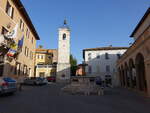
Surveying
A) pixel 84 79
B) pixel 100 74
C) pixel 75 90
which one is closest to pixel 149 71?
pixel 75 90

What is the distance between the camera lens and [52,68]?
39062 mm

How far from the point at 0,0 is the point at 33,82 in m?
12.6

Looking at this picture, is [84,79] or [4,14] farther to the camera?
[84,79]

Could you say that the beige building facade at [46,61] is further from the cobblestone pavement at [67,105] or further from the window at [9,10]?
the cobblestone pavement at [67,105]

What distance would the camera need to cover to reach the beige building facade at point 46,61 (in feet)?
127

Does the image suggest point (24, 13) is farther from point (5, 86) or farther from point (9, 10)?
point (5, 86)

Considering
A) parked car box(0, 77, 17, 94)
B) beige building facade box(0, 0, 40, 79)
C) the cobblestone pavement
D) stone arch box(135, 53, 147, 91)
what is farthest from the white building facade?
parked car box(0, 77, 17, 94)

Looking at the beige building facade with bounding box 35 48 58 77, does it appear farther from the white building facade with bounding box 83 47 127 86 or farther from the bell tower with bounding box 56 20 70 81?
the white building facade with bounding box 83 47 127 86

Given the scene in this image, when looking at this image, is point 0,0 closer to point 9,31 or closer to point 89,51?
point 9,31

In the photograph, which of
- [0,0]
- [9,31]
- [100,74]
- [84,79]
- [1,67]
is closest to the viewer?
[0,0]

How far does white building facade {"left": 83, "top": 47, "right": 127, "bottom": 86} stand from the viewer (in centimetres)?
3828

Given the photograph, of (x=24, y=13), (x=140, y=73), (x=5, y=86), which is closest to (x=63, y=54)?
(x=24, y=13)

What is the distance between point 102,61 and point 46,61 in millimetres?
20477

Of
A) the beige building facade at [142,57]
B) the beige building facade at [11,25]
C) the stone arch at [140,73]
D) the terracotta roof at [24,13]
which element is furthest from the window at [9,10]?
the stone arch at [140,73]
